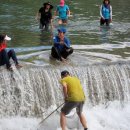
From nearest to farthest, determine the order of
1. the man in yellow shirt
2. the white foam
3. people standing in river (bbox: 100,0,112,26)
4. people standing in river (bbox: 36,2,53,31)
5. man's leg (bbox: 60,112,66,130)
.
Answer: the man in yellow shirt → man's leg (bbox: 60,112,66,130) → the white foam → people standing in river (bbox: 36,2,53,31) → people standing in river (bbox: 100,0,112,26)

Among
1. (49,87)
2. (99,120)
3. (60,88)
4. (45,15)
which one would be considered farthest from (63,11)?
(99,120)

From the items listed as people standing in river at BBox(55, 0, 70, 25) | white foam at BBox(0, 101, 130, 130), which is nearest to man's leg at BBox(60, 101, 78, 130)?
white foam at BBox(0, 101, 130, 130)

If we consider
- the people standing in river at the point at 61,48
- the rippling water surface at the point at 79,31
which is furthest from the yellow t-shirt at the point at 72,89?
the rippling water surface at the point at 79,31

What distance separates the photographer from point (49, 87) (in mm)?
15977

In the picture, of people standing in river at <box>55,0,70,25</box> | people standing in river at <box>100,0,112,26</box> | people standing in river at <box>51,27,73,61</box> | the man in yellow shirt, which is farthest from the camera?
people standing in river at <box>55,0,70,25</box>

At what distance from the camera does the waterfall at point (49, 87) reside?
15484 mm

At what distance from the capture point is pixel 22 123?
1535 cm

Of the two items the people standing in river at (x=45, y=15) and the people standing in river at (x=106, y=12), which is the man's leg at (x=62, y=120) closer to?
the people standing in river at (x=45, y=15)

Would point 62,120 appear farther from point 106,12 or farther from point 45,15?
point 106,12

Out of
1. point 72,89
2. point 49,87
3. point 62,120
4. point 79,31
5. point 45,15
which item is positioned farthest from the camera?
point 45,15

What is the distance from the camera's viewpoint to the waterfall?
15.5 metres

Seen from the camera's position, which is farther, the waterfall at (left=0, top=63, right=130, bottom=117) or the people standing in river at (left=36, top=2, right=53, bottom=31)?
the people standing in river at (left=36, top=2, right=53, bottom=31)

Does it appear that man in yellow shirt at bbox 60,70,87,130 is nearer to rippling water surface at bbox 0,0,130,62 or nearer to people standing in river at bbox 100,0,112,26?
rippling water surface at bbox 0,0,130,62

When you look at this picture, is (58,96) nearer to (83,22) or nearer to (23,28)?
(23,28)
